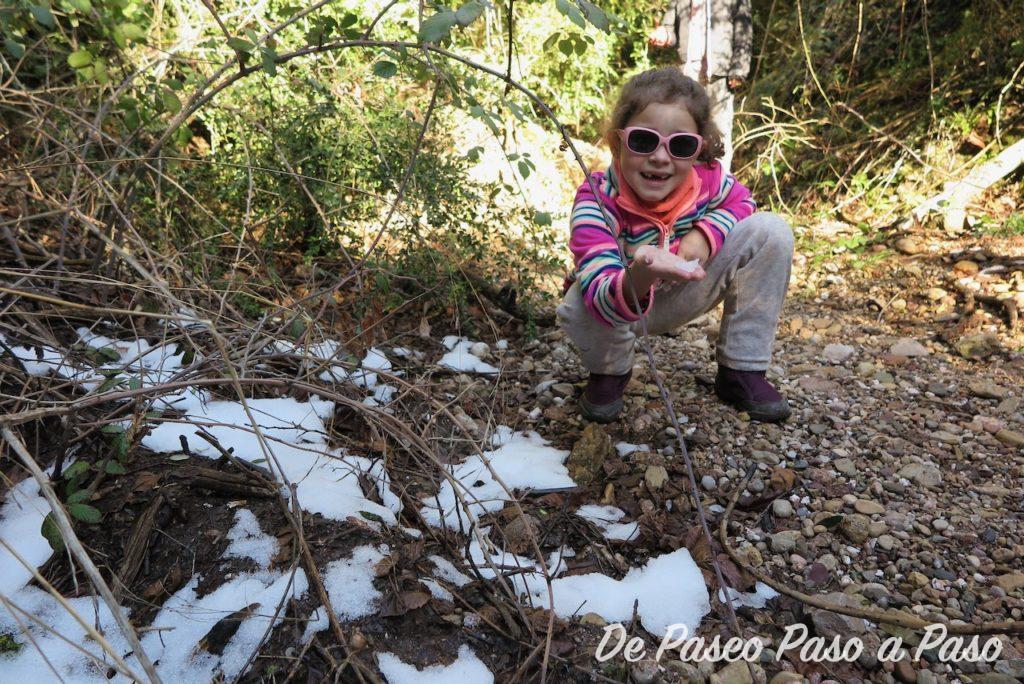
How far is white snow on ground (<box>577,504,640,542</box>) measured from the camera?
1.76 meters

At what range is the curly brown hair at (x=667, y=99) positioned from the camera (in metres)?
2.08

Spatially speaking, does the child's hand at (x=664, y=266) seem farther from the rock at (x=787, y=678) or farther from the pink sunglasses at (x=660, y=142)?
the rock at (x=787, y=678)

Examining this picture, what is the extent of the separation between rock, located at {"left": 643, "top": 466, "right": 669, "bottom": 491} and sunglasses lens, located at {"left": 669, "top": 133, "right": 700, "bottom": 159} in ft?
3.19

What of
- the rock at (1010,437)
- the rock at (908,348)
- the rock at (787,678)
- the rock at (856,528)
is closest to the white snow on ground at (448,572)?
the rock at (787,678)

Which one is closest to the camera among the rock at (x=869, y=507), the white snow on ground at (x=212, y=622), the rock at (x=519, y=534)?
the white snow on ground at (x=212, y=622)

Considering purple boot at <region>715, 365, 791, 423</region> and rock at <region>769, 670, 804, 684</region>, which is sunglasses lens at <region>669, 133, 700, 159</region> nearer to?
purple boot at <region>715, 365, 791, 423</region>

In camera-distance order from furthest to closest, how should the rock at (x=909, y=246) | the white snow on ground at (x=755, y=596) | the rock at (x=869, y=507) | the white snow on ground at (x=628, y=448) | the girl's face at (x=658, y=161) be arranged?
the rock at (x=909, y=246)
the white snow on ground at (x=628, y=448)
the girl's face at (x=658, y=161)
the rock at (x=869, y=507)
the white snow on ground at (x=755, y=596)

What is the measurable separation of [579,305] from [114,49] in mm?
1853

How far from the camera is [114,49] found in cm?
226

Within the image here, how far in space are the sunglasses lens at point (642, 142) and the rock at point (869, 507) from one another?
120 cm

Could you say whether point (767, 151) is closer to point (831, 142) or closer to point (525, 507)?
point (831, 142)

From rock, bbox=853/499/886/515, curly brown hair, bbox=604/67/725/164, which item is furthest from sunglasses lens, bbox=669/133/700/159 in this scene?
rock, bbox=853/499/886/515

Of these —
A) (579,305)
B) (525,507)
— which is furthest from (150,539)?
(579,305)

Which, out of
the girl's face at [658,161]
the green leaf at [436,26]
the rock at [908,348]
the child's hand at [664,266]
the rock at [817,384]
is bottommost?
the rock at [817,384]
